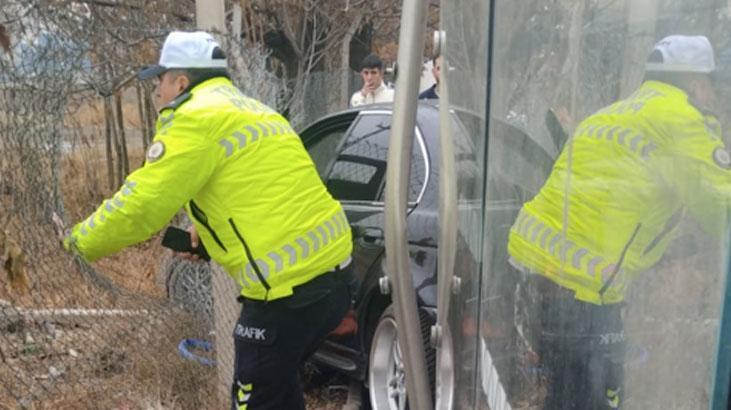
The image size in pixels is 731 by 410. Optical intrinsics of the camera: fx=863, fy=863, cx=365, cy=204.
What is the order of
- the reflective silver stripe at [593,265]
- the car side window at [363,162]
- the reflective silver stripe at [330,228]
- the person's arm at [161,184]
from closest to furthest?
1. the reflective silver stripe at [593,265]
2. the person's arm at [161,184]
3. the reflective silver stripe at [330,228]
4. the car side window at [363,162]

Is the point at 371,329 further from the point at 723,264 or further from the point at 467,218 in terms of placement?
the point at 723,264

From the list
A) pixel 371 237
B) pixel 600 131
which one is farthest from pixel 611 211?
pixel 371 237

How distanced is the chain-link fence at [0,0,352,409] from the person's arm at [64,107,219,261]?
36 cm

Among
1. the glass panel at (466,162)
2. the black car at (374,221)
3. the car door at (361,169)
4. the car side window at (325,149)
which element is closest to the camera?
the glass panel at (466,162)

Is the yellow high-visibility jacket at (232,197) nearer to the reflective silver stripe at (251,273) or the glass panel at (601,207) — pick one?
the reflective silver stripe at (251,273)

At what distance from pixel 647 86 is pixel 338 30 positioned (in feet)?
37.9

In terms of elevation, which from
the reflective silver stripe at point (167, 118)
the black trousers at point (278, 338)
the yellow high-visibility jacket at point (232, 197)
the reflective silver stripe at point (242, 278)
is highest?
the reflective silver stripe at point (167, 118)

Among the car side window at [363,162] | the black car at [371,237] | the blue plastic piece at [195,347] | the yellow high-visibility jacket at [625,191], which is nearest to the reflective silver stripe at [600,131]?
the yellow high-visibility jacket at [625,191]

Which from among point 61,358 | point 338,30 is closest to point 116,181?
point 61,358

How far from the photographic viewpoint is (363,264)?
4.68 metres

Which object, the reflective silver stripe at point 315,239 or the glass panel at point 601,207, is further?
the reflective silver stripe at point 315,239

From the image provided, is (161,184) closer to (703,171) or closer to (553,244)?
(553,244)

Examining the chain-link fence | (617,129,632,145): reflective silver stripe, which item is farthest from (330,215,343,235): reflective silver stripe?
(617,129,632,145): reflective silver stripe

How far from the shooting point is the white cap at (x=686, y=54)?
107 centimetres
